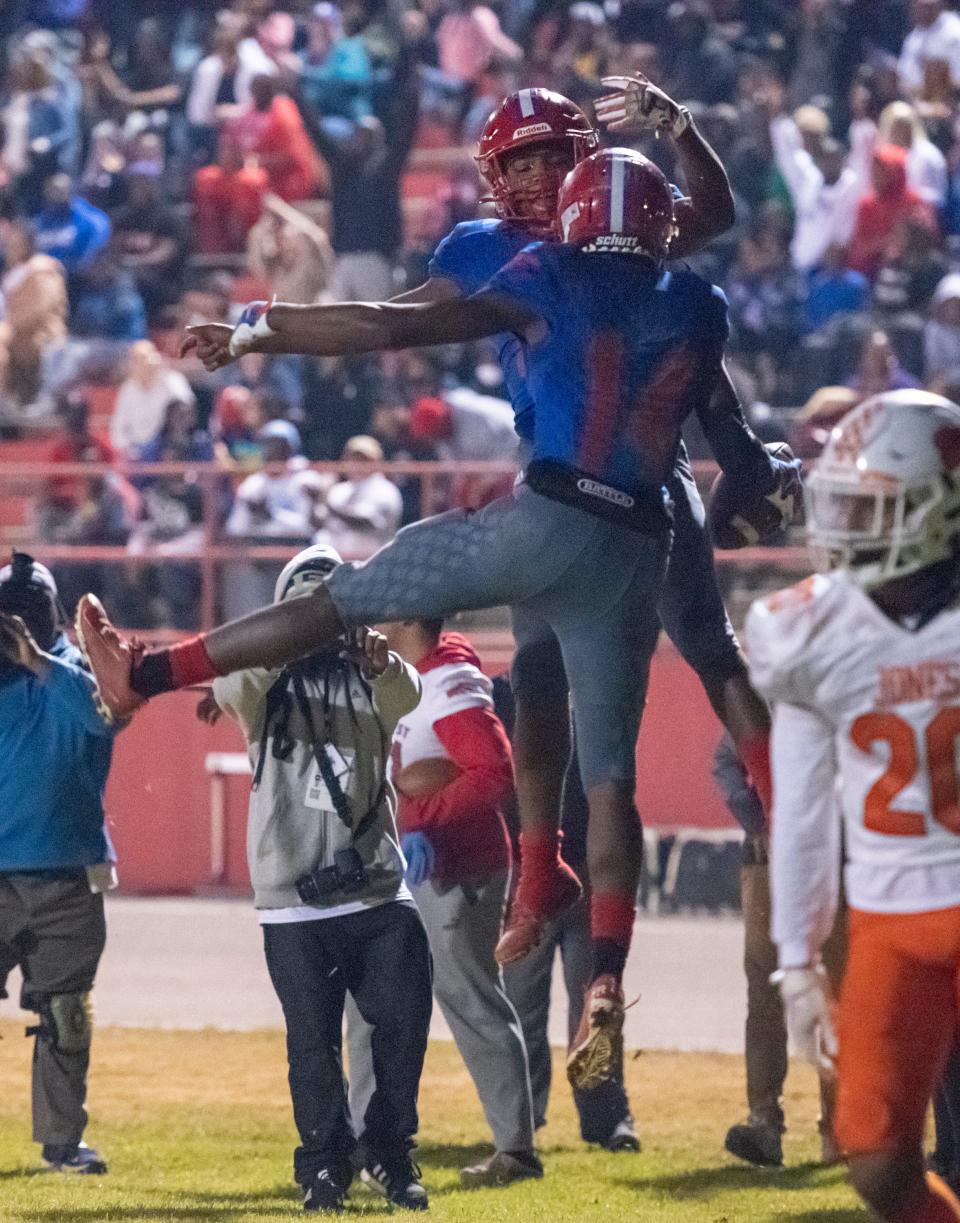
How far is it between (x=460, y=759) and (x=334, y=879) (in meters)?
0.96

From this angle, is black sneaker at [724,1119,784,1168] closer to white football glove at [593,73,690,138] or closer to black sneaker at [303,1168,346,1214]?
black sneaker at [303,1168,346,1214]

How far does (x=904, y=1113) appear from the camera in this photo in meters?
4.36

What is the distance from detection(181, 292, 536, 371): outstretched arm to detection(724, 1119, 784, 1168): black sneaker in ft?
12.0

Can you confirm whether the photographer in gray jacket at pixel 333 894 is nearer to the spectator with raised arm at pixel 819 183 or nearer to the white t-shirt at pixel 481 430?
the white t-shirt at pixel 481 430

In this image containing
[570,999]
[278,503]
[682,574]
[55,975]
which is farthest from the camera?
[278,503]

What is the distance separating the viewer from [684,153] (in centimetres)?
623

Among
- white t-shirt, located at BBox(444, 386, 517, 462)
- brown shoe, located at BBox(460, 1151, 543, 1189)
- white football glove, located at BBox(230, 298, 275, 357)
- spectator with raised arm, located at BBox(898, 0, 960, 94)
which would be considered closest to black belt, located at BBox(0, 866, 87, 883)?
brown shoe, located at BBox(460, 1151, 543, 1189)

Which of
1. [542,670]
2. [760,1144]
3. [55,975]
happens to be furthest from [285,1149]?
[542,670]

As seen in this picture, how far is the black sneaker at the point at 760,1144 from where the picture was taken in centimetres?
804

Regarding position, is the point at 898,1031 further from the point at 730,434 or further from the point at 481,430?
the point at 481,430

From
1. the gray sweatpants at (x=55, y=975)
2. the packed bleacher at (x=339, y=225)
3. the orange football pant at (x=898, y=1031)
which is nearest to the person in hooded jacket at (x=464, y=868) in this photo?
the gray sweatpants at (x=55, y=975)

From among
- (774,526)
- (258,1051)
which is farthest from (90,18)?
(774,526)

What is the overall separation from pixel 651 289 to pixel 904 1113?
7.12 ft

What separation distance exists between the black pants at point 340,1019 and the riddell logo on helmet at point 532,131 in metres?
2.35
